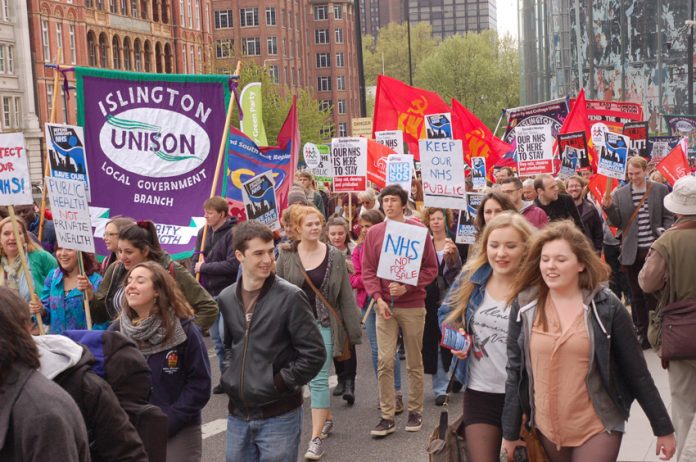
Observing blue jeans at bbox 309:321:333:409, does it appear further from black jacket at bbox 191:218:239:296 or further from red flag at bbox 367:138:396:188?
red flag at bbox 367:138:396:188

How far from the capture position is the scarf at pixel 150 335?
5.27 metres

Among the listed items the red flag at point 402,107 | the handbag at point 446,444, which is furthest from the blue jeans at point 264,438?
the red flag at point 402,107

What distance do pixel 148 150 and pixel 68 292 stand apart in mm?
2242

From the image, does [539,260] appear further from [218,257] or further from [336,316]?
[218,257]

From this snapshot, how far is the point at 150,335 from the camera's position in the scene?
5.27 meters

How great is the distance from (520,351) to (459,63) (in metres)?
82.0

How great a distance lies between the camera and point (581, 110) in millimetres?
19406

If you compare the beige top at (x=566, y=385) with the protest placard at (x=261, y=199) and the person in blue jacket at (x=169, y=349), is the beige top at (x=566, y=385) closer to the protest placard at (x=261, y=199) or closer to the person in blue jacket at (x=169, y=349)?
the person in blue jacket at (x=169, y=349)

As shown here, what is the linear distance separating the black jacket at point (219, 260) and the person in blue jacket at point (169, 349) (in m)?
4.72

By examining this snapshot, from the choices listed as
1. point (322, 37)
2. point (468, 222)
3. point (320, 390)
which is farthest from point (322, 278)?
point (322, 37)

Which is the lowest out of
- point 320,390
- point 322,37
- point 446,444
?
point 320,390

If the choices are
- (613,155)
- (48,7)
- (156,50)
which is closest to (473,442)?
(613,155)

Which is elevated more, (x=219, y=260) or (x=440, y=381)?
Result: (x=219, y=260)

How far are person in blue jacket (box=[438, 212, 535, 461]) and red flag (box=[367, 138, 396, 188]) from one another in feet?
40.9
